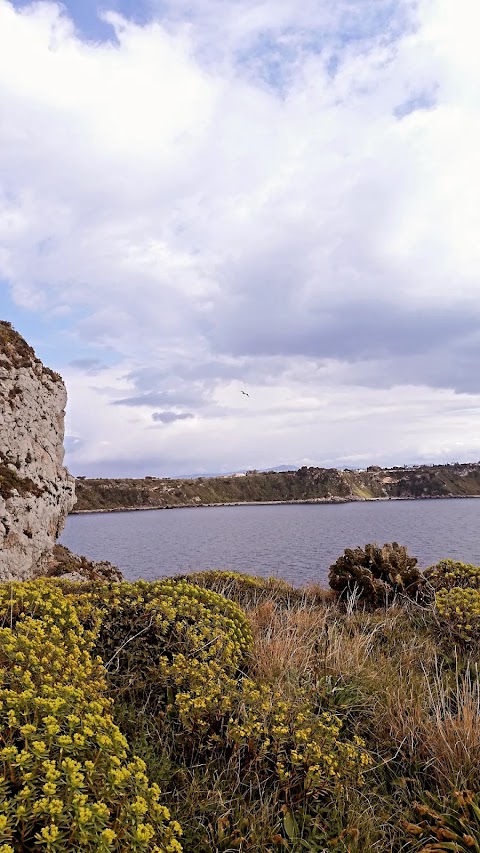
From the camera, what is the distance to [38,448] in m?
16.4

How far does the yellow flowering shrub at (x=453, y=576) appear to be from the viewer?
9.58 metres

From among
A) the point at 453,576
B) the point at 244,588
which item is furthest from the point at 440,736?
the point at 244,588

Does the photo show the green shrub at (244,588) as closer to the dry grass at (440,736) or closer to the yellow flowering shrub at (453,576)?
the yellow flowering shrub at (453,576)

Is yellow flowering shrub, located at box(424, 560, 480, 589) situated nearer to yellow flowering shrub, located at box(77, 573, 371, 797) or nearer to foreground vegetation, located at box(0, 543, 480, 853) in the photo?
foreground vegetation, located at box(0, 543, 480, 853)

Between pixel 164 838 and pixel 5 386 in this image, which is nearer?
pixel 164 838

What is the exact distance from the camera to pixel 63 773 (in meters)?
2.85

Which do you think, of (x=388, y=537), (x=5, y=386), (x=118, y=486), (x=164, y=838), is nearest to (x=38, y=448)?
(x=5, y=386)

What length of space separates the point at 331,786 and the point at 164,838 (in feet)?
5.98

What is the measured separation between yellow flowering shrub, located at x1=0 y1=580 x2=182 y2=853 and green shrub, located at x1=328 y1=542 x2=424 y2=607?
23.4 feet

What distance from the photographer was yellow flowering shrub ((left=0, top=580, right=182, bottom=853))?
8.39ft

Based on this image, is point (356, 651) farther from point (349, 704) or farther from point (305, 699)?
point (305, 699)

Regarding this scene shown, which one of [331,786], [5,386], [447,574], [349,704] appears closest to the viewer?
[331,786]

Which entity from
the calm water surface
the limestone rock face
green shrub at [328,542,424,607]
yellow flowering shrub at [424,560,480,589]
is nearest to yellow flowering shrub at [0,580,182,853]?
green shrub at [328,542,424,607]

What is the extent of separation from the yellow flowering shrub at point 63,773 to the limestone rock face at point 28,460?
1054 cm
